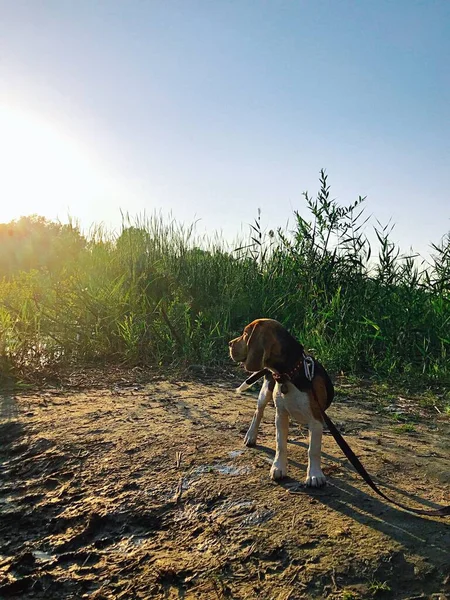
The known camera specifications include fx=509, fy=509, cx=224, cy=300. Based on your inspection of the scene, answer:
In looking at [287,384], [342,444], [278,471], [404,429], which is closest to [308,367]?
[287,384]

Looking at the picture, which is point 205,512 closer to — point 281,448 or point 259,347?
point 281,448

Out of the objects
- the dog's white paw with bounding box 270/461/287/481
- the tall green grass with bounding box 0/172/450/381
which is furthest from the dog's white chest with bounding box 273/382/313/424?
the tall green grass with bounding box 0/172/450/381

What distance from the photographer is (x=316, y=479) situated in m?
2.60

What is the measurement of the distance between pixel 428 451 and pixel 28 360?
13.5 feet

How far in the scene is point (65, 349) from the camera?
6176mm

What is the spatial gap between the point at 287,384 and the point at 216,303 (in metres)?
4.82

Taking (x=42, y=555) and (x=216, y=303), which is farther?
(x=216, y=303)

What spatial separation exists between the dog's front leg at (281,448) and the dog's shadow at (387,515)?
5 cm

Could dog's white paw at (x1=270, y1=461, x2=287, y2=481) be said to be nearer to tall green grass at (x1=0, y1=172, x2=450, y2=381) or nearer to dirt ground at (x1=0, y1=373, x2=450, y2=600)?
dirt ground at (x1=0, y1=373, x2=450, y2=600)

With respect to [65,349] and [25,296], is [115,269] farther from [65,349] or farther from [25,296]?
[65,349]

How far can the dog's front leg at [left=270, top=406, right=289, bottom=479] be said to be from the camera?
Answer: 2.70 m

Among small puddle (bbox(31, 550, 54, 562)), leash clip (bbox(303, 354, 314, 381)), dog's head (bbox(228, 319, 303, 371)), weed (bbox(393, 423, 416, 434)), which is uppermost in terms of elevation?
dog's head (bbox(228, 319, 303, 371))

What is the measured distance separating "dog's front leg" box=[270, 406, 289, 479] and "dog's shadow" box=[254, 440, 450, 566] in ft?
0.17

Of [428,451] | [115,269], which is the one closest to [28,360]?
[115,269]
